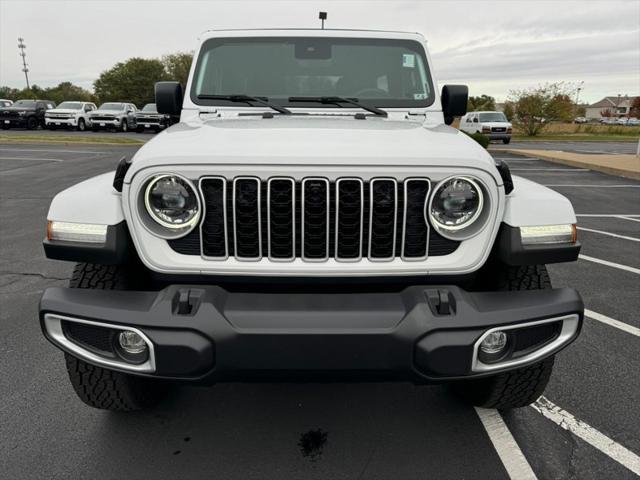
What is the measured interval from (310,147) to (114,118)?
27.3 meters

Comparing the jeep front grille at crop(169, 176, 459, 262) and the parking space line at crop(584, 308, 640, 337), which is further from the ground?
the jeep front grille at crop(169, 176, 459, 262)

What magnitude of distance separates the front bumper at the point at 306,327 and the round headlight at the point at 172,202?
0.87ft

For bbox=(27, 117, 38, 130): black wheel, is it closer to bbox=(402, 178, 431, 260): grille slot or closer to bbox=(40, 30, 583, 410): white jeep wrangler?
bbox=(40, 30, 583, 410): white jeep wrangler

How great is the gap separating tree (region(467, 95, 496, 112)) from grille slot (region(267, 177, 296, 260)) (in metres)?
45.5

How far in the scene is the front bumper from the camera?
5.93ft

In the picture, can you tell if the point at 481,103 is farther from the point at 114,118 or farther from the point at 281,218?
the point at 281,218

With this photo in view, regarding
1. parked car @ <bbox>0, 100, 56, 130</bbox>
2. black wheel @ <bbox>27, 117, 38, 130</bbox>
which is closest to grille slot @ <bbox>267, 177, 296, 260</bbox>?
parked car @ <bbox>0, 100, 56, 130</bbox>

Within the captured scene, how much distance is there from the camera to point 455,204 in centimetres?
202

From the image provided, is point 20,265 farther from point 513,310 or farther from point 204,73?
point 513,310

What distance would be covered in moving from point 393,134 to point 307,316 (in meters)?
1.01

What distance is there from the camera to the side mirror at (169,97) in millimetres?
3387

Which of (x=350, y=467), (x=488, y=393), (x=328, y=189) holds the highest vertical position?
(x=328, y=189)

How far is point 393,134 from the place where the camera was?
92.4 inches

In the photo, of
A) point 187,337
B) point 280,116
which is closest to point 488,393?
point 187,337
